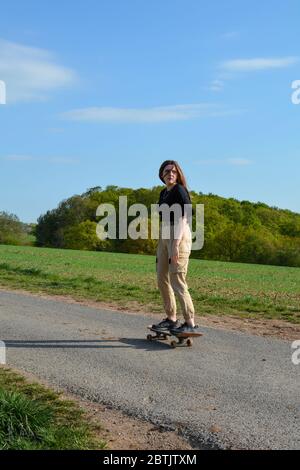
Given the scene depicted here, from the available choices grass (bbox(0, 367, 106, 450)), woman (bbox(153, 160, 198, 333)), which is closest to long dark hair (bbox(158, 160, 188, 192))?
woman (bbox(153, 160, 198, 333))

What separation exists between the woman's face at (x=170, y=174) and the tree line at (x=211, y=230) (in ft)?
209

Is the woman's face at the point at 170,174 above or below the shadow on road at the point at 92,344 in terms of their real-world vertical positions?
above

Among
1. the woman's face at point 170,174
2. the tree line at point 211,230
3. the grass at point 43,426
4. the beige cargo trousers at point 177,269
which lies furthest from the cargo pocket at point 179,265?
the tree line at point 211,230

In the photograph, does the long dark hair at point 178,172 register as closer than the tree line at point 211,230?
Yes

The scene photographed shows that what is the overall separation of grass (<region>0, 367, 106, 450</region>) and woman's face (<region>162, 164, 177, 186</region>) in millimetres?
3202

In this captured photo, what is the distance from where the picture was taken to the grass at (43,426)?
13.2ft

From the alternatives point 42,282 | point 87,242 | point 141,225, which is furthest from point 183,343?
point 87,242

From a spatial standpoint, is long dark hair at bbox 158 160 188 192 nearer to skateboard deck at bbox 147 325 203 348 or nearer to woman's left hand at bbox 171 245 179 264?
woman's left hand at bbox 171 245 179 264

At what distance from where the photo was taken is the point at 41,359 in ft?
21.6

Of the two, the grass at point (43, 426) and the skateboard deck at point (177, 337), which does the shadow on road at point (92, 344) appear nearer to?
the skateboard deck at point (177, 337)

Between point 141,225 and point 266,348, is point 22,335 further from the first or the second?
point 141,225

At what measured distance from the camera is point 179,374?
5949 mm

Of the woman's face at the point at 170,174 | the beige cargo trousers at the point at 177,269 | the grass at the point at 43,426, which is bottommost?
the grass at the point at 43,426

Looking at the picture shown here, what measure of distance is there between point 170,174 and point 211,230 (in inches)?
3402
